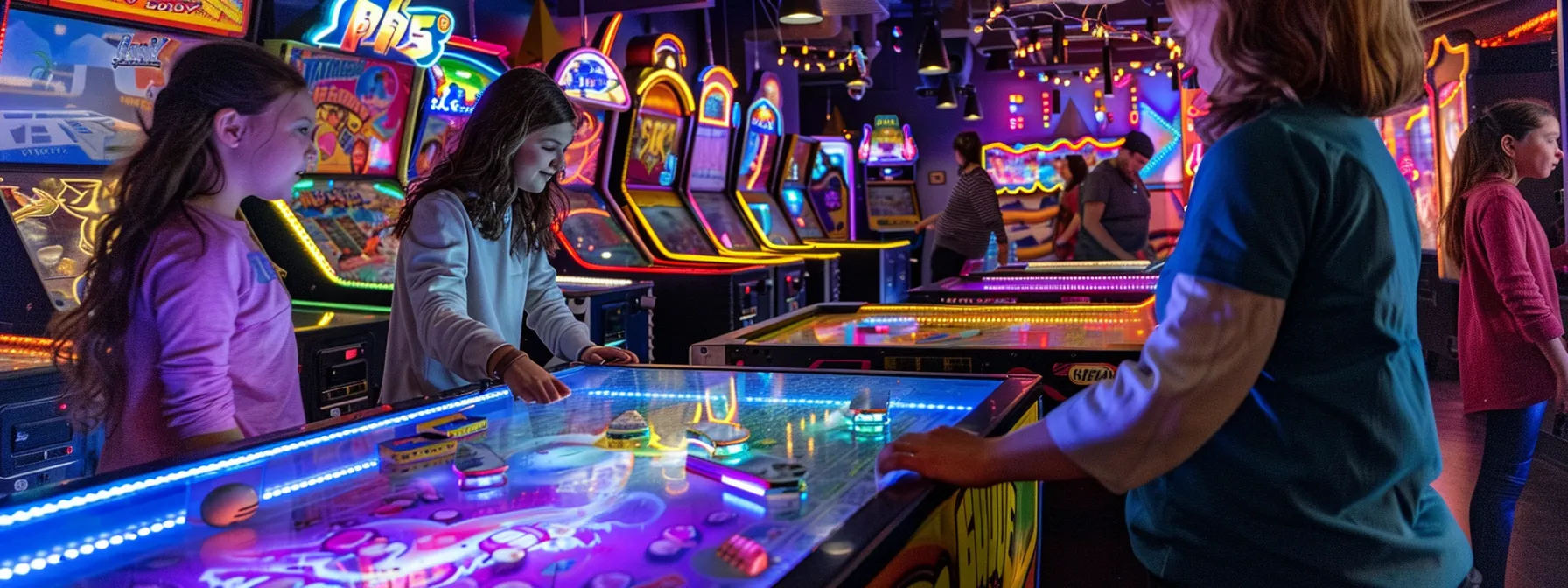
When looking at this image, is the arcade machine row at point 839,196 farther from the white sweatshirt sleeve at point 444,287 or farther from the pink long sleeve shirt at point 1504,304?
the white sweatshirt sleeve at point 444,287

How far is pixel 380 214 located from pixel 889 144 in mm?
8465

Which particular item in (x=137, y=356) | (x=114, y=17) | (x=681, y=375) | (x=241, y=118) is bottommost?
(x=681, y=375)

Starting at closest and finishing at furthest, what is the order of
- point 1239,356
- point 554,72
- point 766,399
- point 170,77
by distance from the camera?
point 1239,356
point 170,77
point 766,399
point 554,72

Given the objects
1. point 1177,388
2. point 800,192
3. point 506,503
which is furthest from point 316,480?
point 800,192

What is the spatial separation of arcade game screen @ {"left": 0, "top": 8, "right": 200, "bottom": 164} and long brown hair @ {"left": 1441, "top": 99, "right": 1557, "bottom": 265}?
3.13 m

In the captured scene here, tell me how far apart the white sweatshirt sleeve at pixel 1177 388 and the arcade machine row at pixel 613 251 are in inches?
138

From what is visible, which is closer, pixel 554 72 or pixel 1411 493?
pixel 1411 493

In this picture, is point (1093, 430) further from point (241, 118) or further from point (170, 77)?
point (170, 77)

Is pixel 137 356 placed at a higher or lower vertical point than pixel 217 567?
higher

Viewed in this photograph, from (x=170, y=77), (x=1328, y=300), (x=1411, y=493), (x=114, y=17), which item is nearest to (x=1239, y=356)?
(x=1328, y=300)

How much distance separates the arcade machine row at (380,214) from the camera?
3367 mm

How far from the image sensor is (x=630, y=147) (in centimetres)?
570

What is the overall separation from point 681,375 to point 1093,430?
3.59 ft

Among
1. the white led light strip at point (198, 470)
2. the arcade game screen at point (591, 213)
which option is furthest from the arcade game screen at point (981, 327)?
the arcade game screen at point (591, 213)
